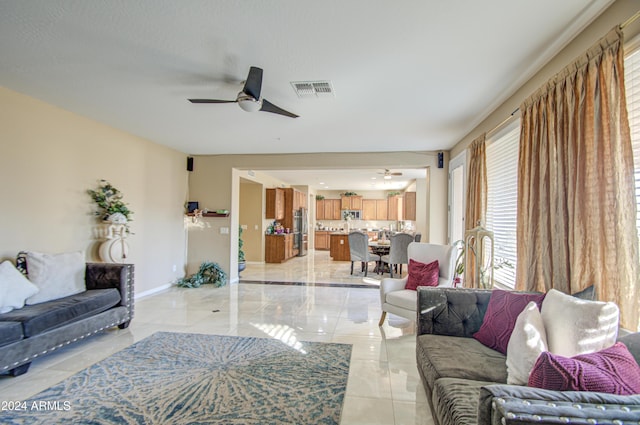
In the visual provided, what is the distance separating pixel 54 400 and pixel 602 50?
4.34m

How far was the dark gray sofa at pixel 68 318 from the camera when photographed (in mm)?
2402

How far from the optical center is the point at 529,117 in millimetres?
2631

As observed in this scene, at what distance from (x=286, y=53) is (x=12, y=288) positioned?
326cm

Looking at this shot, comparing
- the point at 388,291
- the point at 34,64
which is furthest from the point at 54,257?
the point at 388,291

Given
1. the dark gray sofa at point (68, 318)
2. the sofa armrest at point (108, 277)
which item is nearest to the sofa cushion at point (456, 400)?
the dark gray sofa at point (68, 318)

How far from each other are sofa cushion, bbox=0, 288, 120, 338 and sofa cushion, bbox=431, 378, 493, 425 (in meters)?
3.21

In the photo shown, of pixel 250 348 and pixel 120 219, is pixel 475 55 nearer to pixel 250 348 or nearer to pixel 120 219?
pixel 250 348

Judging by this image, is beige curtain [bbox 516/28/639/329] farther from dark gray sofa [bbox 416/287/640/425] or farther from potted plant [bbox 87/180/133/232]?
potted plant [bbox 87/180/133/232]

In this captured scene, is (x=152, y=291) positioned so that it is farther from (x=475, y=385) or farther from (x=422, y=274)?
(x=475, y=385)

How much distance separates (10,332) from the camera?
2.37 metres

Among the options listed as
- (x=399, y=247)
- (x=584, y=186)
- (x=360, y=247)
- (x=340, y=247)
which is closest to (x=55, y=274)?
(x=584, y=186)

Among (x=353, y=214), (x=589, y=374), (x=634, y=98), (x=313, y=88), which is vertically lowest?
(x=589, y=374)

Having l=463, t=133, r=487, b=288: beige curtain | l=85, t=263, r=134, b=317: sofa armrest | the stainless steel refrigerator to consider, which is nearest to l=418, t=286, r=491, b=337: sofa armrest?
l=463, t=133, r=487, b=288: beige curtain

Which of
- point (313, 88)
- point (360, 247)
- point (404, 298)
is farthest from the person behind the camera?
point (360, 247)
